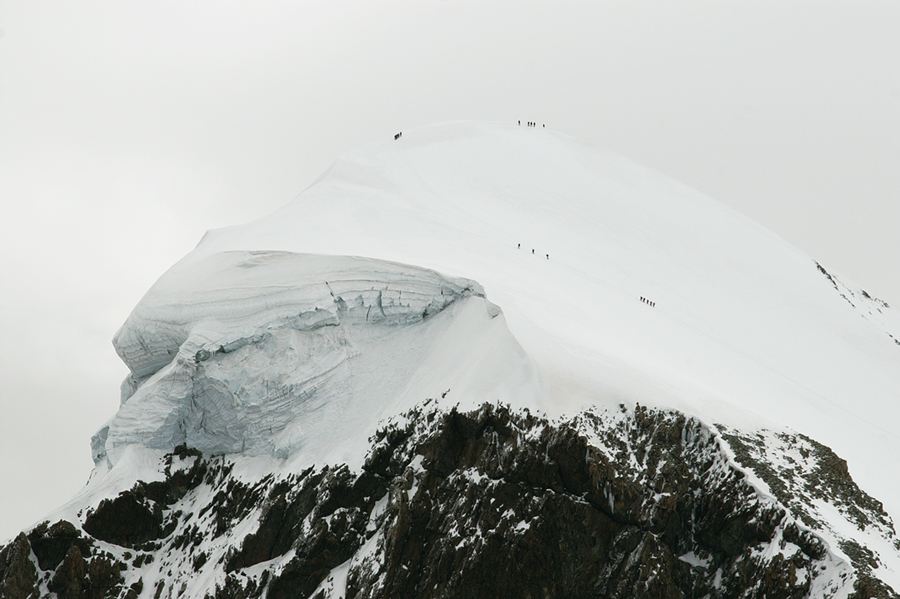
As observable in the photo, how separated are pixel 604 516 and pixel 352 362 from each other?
15118 mm

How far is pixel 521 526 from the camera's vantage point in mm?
35250

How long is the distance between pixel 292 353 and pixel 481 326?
883 cm

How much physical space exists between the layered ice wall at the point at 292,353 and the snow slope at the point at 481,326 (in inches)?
3.5

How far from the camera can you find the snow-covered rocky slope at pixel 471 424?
34156mm

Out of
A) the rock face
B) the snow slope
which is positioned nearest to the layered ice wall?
the snow slope

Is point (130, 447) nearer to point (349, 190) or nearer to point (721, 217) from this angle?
point (349, 190)

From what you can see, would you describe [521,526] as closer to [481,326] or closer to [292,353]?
[481,326]

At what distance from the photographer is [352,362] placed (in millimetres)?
45438

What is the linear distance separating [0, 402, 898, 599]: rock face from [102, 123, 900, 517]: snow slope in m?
1.60

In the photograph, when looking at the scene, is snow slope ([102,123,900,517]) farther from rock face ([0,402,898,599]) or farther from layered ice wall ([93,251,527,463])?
rock face ([0,402,898,599])

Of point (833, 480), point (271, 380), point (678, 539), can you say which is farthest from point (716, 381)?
point (271, 380)

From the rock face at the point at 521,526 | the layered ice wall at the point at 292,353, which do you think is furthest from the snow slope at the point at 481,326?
the rock face at the point at 521,526

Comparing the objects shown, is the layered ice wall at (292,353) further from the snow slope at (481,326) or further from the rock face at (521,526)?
the rock face at (521,526)

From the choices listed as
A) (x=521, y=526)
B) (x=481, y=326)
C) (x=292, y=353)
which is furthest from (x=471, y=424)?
(x=292, y=353)
